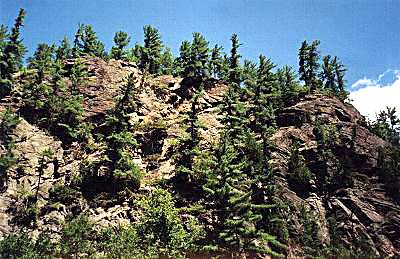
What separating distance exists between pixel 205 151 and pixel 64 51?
46587 millimetres

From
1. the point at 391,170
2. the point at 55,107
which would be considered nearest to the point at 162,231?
the point at 55,107

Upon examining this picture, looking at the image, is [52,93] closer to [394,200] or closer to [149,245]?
[149,245]

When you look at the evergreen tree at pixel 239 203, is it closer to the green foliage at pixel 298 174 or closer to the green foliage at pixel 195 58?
the green foliage at pixel 298 174

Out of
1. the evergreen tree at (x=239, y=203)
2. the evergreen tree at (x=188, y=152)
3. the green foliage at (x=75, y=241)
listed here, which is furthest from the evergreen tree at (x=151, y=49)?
the green foliage at (x=75, y=241)

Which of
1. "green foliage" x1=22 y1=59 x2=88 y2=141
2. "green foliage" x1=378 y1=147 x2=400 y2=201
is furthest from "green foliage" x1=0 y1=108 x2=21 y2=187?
"green foliage" x1=378 y1=147 x2=400 y2=201

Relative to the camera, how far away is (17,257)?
2983 cm

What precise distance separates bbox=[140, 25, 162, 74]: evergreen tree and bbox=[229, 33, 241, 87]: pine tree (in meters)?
14.5

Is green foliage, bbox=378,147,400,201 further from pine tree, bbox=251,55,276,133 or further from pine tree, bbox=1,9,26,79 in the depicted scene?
pine tree, bbox=1,9,26,79

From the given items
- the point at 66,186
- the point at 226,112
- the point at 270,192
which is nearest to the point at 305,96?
the point at 226,112

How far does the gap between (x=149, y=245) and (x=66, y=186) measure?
1451 cm

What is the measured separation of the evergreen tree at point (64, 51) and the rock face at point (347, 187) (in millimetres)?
45901

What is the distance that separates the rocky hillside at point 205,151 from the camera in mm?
40875

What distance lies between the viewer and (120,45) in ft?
242

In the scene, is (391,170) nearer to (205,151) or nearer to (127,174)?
(205,151)
